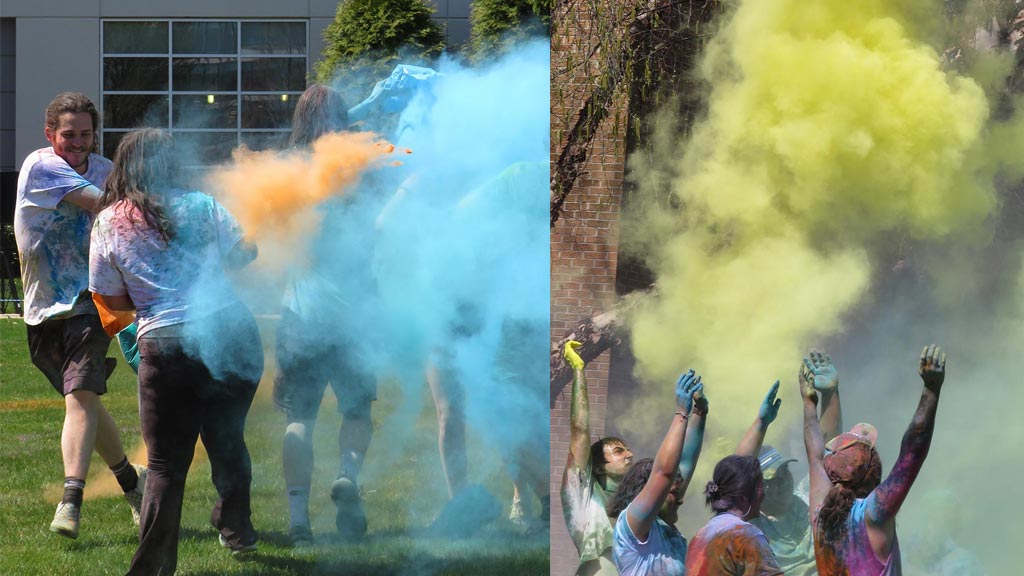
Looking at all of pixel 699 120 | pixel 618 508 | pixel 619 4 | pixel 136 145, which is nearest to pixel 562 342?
pixel 618 508

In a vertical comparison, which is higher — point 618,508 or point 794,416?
point 794,416

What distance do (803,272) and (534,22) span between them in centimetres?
128

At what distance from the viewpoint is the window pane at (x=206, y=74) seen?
13086 mm

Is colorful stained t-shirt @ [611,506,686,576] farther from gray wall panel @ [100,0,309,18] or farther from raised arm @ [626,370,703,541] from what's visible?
gray wall panel @ [100,0,309,18]

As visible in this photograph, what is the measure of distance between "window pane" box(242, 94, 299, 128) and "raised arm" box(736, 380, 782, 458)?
24.3 feet

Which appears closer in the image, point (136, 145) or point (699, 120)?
point (699, 120)

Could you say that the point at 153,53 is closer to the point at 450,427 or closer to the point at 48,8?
the point at 48,8

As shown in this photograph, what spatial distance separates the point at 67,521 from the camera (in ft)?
13.7

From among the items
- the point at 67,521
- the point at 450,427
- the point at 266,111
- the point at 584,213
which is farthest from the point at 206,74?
the point at 584,213

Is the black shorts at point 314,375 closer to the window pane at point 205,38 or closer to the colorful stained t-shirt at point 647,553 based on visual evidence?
the colorful stained t-shirt at point 647,553

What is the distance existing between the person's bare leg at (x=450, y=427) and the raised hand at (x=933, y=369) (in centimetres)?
157

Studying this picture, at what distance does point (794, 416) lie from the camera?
3449 millimetres

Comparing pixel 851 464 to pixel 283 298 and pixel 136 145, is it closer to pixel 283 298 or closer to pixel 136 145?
pixel 283 298

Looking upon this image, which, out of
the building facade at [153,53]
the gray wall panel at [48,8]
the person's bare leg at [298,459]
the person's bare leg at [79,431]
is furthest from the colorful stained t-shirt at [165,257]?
the gray wall panel at [48,8]
